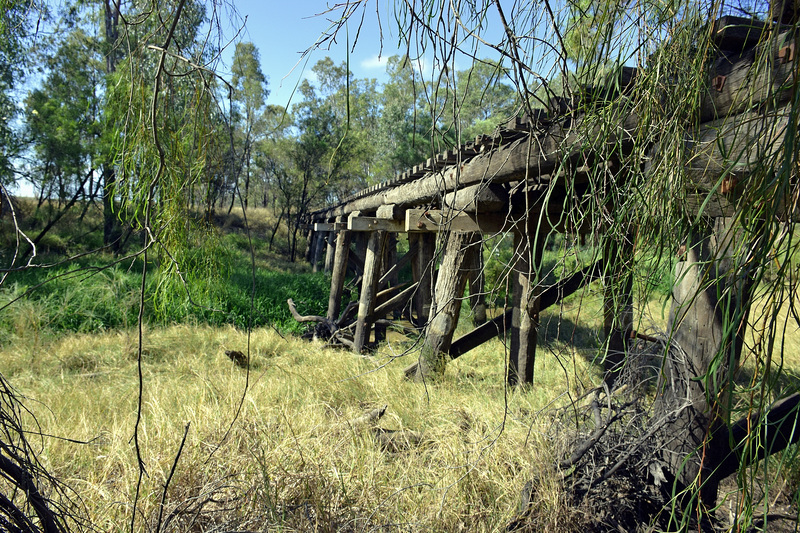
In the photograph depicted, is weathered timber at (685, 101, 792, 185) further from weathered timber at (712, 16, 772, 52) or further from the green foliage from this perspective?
the green foliage

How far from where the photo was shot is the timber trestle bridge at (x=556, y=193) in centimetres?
98

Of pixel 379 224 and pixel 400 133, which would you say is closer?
pixel 379 224

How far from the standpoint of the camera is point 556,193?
4.34 metres

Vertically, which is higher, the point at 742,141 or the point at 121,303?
the point at 742,141

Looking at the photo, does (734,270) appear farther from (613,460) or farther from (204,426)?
(204,426)

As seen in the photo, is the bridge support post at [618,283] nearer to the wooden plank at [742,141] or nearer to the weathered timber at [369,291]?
the wooden plank at [742,141]

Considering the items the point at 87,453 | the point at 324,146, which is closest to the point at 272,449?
the point at 87,453

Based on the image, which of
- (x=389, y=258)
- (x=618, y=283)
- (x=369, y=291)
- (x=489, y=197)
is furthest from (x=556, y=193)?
(x=389, y=258)

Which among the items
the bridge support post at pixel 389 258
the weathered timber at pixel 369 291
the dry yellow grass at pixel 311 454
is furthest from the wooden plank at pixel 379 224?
the bridge support post at pixel 389 258

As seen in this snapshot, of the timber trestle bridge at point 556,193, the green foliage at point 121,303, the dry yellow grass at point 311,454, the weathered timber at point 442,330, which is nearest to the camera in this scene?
A: the timber trestle bridge at point 556,193

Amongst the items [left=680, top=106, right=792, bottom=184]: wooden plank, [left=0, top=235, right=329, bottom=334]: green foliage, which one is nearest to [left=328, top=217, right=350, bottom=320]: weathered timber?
[left=0, top=235, right=329, bottom=334]: green foliage

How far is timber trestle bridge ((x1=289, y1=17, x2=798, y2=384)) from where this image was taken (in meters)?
0.98

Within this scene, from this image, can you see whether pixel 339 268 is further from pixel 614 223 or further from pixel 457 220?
pixel 614 223

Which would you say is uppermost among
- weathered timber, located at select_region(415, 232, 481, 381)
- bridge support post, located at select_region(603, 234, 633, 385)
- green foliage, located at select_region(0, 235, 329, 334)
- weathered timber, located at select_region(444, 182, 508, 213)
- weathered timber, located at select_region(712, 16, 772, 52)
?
weathered timber, located at select_region(712, 16, 772, 52)
